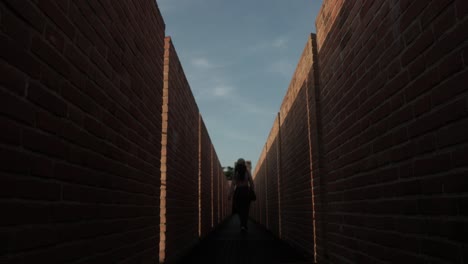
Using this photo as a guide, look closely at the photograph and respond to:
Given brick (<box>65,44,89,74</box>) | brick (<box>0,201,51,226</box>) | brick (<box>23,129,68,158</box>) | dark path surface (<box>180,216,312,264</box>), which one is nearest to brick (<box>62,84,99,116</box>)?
brick (<box>65,44,89,74</box>)

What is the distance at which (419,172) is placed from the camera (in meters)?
2.46

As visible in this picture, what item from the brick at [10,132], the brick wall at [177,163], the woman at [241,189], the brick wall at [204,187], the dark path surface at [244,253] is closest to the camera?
the brick at [10,132]

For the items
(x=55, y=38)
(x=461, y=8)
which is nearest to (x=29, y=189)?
(x=55, y=38)

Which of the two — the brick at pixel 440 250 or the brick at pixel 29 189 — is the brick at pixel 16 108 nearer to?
the brick at pixel 29 189

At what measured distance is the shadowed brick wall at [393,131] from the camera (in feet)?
6.88

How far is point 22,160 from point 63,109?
46 cm

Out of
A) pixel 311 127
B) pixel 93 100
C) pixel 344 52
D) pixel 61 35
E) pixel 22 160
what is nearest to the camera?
pixel 22 160

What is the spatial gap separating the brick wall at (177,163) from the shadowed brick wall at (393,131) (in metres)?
1.90

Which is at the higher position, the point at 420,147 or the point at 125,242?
the point at 420,147

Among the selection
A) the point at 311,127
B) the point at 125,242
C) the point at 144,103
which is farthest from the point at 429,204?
the point at 311,127

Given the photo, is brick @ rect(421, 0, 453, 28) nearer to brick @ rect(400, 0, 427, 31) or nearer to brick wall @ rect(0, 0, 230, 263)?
brick @ rect(400, 0, 427, 31)

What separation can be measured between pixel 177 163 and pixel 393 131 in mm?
3803

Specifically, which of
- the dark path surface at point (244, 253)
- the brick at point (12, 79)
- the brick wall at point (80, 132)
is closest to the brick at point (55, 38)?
the brick wall at point (80, 132)

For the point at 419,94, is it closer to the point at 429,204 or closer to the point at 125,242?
the point at 429,204
